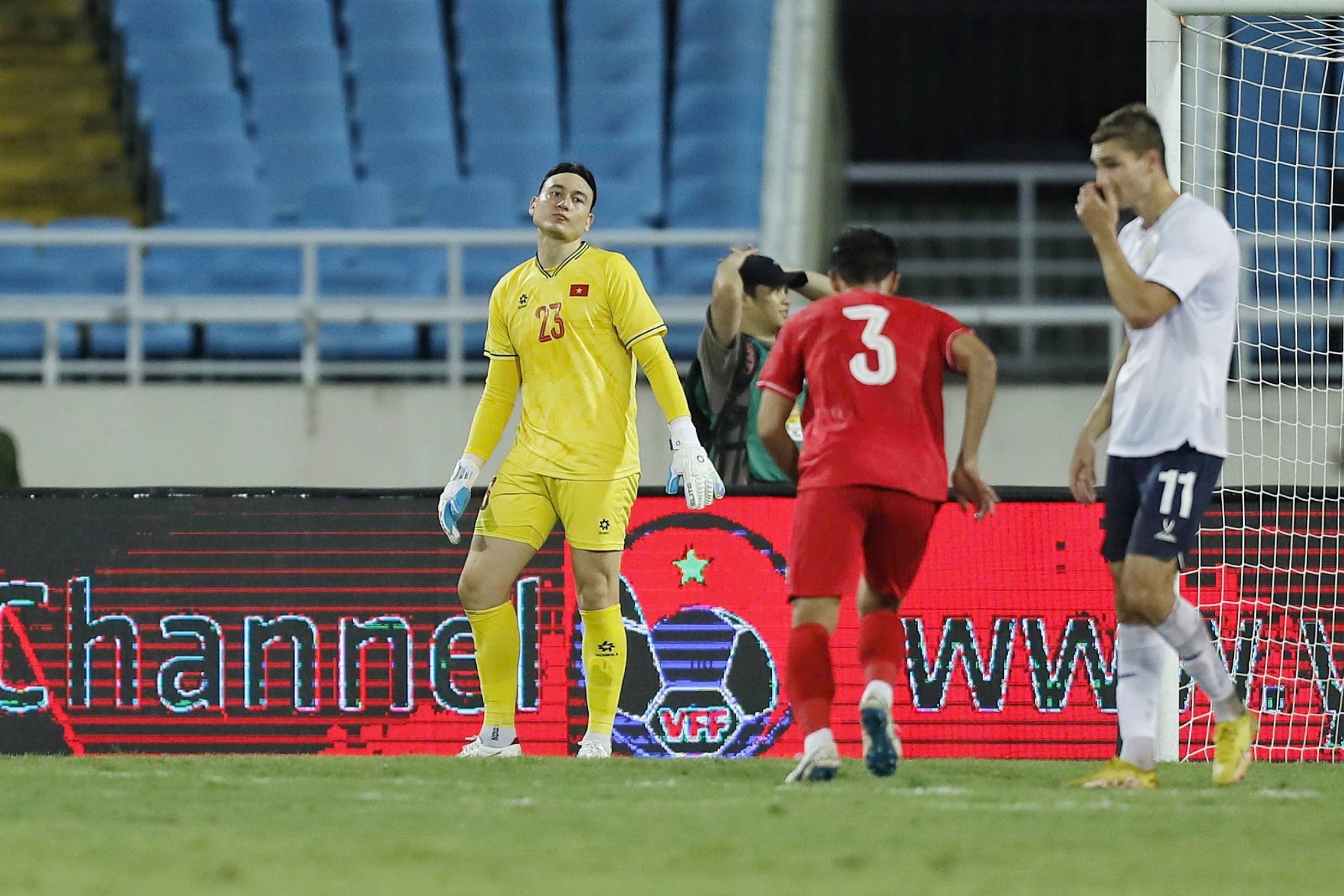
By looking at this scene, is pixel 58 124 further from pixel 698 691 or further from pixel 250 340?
pixel 698 691

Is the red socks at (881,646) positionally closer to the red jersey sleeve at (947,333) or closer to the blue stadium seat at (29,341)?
the red jersey sleeve at (947,333)

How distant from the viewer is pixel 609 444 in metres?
6.58

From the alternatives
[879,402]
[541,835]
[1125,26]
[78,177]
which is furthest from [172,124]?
[541,835]

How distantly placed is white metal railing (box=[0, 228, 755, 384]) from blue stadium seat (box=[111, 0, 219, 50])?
3.52 meters

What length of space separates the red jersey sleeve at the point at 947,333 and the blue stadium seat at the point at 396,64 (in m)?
9.51

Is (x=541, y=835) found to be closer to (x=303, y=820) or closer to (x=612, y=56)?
(x=303, y=820)

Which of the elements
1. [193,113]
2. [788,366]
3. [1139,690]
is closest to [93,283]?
[193,113]

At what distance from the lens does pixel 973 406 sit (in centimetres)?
562

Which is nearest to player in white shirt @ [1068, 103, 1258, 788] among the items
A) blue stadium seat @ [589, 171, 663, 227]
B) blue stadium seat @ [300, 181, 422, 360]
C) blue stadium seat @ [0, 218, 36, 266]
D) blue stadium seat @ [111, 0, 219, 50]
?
blue stadium seat @ [300, 181, 422, 360]

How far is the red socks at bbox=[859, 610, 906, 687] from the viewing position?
220 inches

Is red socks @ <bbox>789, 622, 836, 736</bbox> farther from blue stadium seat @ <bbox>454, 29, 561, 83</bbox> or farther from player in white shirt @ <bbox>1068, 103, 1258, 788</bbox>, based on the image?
blue stadium seat @ <bbox>454, 29, 561, 83</bbox>

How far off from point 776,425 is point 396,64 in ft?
31.7

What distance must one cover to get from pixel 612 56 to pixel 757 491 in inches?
312

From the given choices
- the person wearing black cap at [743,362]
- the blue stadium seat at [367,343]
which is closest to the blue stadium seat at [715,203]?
the blue stadium seat at [367,343]
